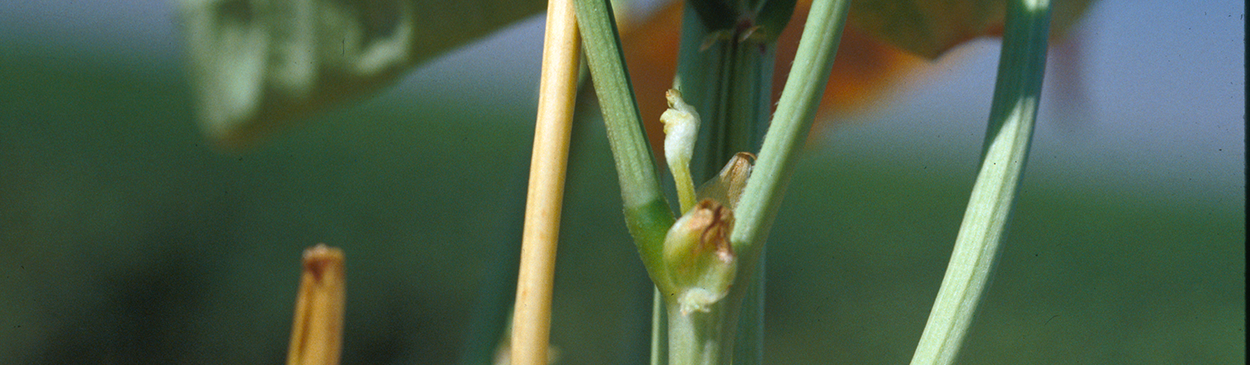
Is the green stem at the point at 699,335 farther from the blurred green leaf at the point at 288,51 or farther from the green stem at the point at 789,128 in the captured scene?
the blurred green leaf at the point at 288,51

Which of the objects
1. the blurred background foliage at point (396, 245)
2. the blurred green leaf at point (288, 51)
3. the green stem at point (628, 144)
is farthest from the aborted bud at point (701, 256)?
the blurred background foliage at point (396, 245)

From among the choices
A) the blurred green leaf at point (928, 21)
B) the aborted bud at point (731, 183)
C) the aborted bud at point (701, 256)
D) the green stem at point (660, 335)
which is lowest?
the green stem at point (660, 335)

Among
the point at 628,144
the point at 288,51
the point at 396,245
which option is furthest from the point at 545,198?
the point at 396,245

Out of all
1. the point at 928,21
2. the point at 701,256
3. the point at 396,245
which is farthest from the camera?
the point at 396,245

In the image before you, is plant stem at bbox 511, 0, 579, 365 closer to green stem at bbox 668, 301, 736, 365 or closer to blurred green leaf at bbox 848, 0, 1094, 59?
green stem at bbox 668, 301, 736, 365

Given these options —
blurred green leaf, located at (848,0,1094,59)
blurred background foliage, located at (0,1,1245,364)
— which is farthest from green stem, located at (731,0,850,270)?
blurred background foliage, located at (0,1,1245,364)

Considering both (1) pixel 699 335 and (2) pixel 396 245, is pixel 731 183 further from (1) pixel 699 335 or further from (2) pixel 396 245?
(2) pixel 396 245

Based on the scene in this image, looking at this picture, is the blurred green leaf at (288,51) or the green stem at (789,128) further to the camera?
the blurred green leaf at (288,51)
